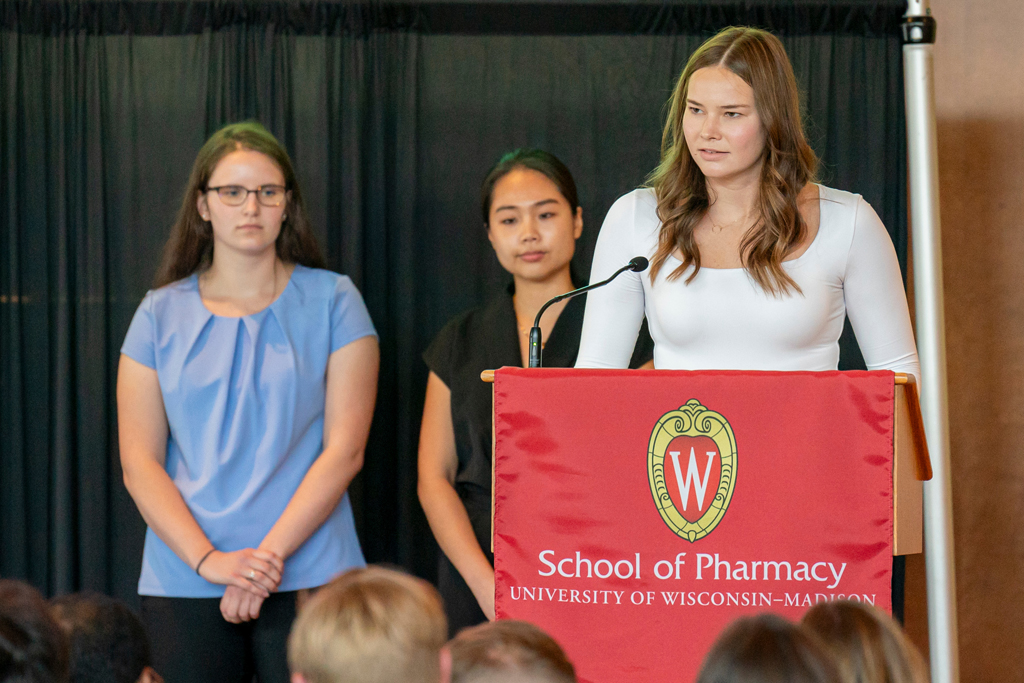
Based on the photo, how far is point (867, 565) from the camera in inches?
69.1

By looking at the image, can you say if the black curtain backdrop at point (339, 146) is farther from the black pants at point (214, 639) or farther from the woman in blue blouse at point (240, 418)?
the black pants at point (214, 639)

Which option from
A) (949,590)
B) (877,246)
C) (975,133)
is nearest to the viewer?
(877,246)

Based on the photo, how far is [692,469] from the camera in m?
1.76

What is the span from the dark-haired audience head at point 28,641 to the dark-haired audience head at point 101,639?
0.29 meters

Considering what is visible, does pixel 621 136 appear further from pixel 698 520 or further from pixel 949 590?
pixel 698 520

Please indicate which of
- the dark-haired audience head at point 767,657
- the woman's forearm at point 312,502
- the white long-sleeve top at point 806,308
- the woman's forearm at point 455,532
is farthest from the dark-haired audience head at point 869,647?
the woman's forearm at point 312,502

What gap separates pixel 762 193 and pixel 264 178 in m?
1.46

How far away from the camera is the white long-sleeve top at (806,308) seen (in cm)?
200

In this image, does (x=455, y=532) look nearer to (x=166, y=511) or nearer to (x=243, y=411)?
(x=243, y=411)

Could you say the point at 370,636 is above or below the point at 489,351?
below

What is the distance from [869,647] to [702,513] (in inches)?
19.3

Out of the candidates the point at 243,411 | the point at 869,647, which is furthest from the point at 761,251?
the point at 243,411

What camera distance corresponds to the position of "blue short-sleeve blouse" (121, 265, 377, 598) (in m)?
2.83

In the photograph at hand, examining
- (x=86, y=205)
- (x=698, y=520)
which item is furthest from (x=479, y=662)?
(x=86, y=205)
